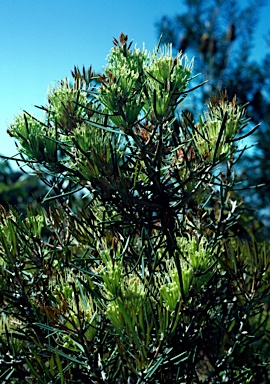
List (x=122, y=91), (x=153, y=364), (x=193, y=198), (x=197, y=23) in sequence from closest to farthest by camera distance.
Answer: (x=153, y=364)
(x=122, y=91)
(x=193, y=198)
(x=197, y=23)

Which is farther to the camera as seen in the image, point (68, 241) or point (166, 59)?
point (68, 241)

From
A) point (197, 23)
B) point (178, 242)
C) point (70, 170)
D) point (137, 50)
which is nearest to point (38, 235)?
point (70, 170)

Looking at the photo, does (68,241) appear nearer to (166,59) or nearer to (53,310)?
(53,310)

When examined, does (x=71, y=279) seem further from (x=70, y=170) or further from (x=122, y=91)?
(x=122, y=91)

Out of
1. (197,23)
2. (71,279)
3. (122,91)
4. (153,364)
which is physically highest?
(197,23)

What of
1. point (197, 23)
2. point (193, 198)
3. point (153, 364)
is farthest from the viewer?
point (197, 23)

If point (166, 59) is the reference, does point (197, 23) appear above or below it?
above
